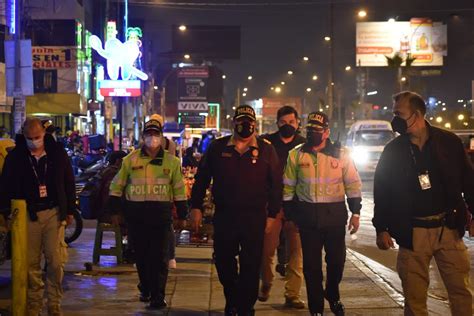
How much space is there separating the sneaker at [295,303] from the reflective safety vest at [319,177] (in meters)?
1.26

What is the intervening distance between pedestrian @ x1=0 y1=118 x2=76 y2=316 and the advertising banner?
26375 millimetres

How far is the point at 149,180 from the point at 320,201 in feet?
6.13

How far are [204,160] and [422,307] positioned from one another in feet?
8.14

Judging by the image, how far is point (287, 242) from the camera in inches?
330

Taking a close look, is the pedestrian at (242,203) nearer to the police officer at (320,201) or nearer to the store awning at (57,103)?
the police officer at (320,201)

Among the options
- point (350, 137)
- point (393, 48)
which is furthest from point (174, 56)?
point (350, 137)

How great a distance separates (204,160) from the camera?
7.24 m

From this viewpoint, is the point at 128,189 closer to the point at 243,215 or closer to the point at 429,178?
the point at 243,215

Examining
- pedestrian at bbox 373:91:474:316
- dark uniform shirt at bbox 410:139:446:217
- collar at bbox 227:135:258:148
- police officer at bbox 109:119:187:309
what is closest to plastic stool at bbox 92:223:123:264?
police officer at bbox 109:119:187:309

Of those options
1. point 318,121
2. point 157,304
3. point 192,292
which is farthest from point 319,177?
point 192,292

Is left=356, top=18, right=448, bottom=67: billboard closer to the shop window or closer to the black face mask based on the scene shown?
the shop window

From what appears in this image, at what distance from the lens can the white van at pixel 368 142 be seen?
33.1 metres

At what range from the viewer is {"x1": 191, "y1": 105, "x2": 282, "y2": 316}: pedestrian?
694 centimetres

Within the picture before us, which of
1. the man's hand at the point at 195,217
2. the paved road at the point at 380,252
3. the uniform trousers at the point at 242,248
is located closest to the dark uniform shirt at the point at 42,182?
the man's hand at the point at 195,217
